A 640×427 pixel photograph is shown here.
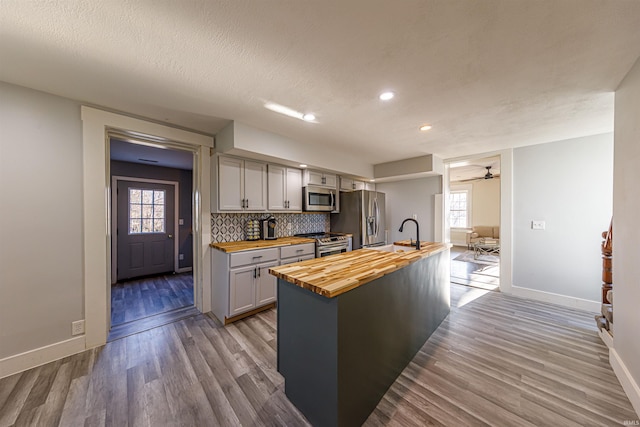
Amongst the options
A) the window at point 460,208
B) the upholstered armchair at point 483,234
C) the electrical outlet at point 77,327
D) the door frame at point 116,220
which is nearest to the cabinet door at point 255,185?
the electrical outlet at point 77,327

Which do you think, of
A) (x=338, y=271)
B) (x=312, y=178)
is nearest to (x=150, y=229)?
(x=312, y=178)

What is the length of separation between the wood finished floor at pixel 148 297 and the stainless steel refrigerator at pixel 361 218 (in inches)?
111

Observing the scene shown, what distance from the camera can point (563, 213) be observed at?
3.20 metres

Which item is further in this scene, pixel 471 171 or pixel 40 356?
pixel 471 171

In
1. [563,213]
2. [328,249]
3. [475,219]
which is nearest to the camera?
[563,213]

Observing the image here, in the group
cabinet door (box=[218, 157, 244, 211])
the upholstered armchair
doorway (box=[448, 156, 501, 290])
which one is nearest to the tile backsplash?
cabinet door (box=[218, 157, 244, 211])

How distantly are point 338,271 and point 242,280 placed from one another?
1660 millimetres

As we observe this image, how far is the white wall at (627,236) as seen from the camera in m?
1.52

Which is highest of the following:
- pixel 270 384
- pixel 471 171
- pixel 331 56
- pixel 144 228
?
pixel 471 171

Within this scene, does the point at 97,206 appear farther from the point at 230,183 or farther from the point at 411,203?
the point at 411,203

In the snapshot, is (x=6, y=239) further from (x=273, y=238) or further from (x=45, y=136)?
(x=273, y=238)

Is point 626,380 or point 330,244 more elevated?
point 330,244

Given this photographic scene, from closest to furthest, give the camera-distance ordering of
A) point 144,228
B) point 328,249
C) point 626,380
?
point 626,380 < point 328,249 < point 144,228

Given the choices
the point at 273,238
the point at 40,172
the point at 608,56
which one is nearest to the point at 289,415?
the point at 273,238
